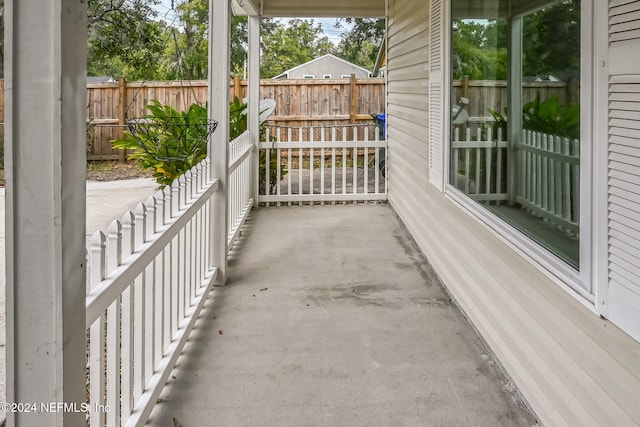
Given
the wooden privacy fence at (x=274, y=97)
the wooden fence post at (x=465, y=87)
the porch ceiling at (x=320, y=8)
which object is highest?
the porch ceiling at (x=320, y=8)

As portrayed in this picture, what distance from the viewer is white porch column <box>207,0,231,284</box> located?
11.0 ft

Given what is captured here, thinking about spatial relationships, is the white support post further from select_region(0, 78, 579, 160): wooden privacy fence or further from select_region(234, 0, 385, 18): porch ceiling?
select_region(0, 78, 579, 160): wooden privacy fence

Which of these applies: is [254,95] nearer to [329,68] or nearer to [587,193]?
[587,193]

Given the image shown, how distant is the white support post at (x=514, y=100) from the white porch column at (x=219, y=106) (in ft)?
6.07

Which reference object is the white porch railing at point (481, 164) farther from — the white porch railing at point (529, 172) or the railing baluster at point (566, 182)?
the railing baluster at point (566, 182)

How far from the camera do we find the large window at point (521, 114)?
170 centimetres

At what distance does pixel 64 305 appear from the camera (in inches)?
44.8

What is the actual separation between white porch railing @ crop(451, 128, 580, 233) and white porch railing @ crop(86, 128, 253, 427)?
1.49m

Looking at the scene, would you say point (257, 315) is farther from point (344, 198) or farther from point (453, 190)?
point (344, 198)

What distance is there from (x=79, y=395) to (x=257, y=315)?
1834mm

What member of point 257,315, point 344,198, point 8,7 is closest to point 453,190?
point 257,315

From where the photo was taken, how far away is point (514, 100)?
89.7 inches

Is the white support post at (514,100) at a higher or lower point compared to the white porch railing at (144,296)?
higher

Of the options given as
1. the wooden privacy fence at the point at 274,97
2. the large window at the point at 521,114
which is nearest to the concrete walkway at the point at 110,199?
the wooden privacy fence at the point at 274,97
